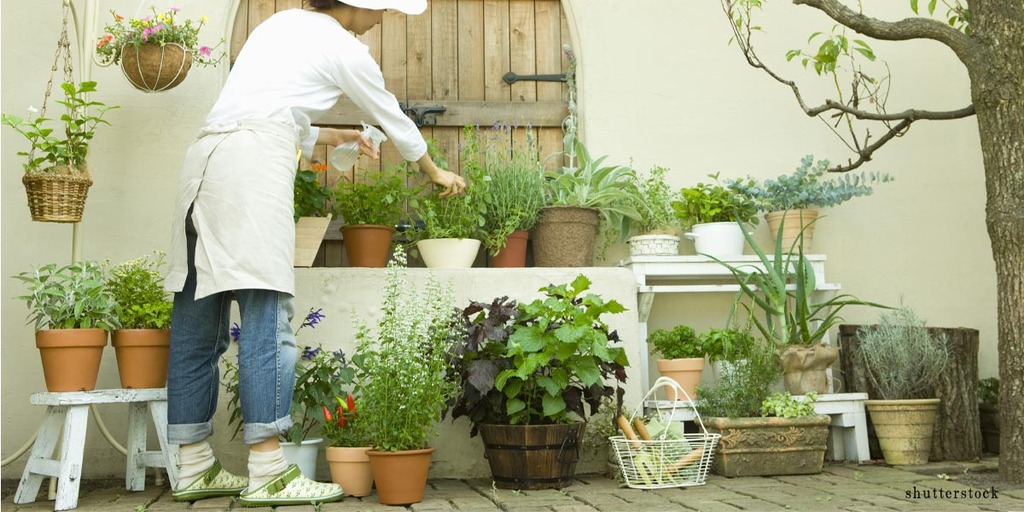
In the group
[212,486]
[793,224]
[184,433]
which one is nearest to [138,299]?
[184,433]

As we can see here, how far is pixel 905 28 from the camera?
3377 mm

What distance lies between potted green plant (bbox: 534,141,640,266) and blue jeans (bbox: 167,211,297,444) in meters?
1.36

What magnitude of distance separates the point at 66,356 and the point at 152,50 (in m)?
1.25

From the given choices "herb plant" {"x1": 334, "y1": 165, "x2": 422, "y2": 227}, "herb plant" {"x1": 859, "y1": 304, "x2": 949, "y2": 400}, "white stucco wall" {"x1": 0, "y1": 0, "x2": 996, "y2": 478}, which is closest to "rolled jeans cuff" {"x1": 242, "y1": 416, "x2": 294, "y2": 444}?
"herb plant" {"x1": 334, "y1": 165, "x2": 422, "y2": 227}

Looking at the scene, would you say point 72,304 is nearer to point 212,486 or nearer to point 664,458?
point 212,486

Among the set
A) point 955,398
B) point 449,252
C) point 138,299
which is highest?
point 449,252

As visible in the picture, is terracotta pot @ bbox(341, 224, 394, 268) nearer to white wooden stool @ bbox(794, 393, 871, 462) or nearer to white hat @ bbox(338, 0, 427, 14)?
white hat @ bbox(338, 0, 427, 14)

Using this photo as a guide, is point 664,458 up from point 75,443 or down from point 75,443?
down

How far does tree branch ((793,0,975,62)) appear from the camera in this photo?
331 cm

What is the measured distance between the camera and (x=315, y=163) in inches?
150

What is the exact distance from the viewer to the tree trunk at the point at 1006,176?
10.3 feet

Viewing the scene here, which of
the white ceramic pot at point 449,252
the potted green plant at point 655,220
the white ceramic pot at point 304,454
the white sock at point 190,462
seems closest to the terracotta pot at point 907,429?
the potted green plant at point 655,220

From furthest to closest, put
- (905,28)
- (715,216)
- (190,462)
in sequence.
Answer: (715,216), (905,28), (190,462)

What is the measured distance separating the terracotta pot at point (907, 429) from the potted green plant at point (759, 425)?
1.18ft
